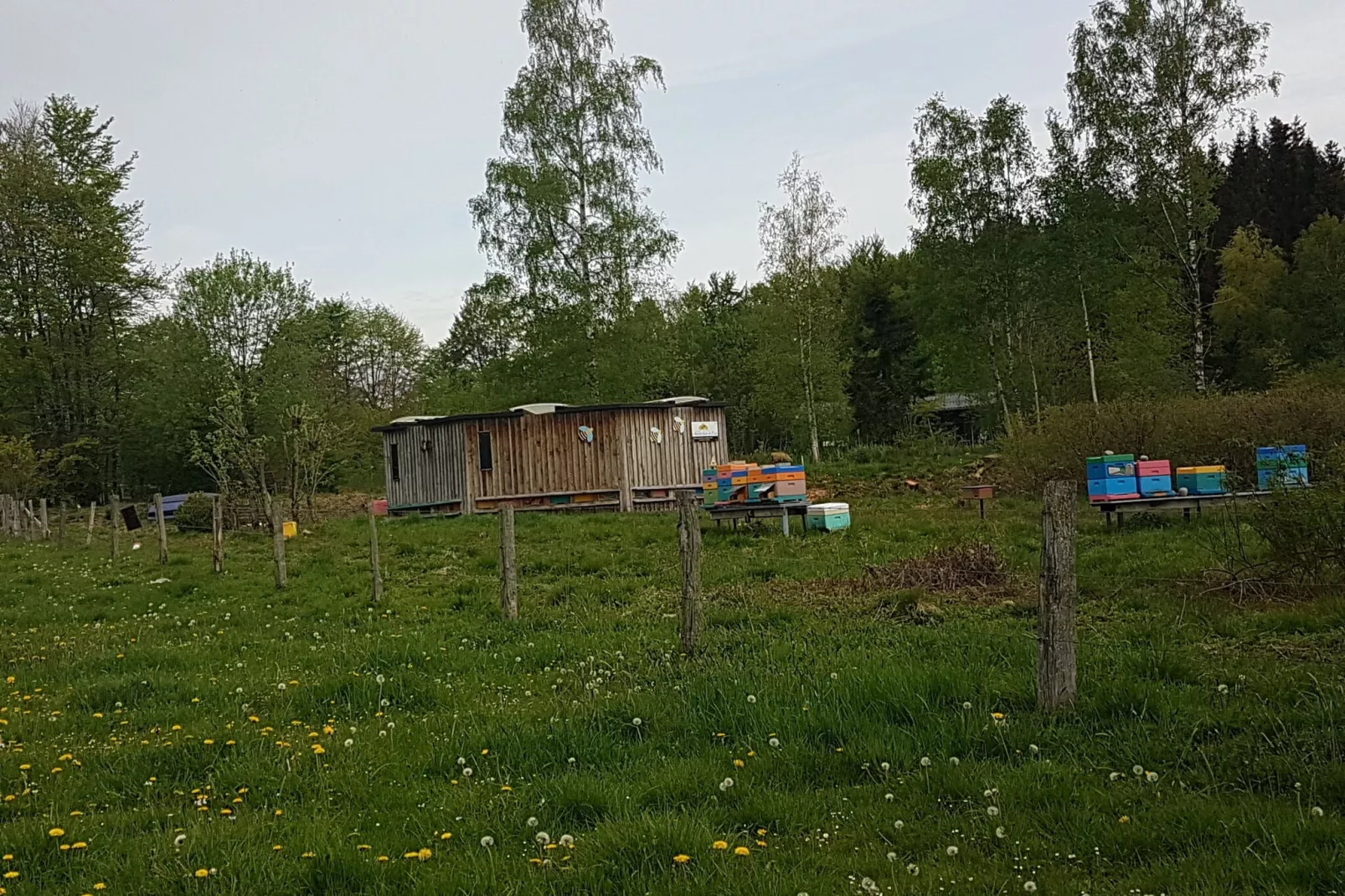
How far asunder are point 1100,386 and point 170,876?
31015 millimetres

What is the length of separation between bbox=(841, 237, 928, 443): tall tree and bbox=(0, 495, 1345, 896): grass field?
39.9 metres

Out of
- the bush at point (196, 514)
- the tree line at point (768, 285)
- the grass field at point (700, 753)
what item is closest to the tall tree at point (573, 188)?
the tree line at point (768, 285)

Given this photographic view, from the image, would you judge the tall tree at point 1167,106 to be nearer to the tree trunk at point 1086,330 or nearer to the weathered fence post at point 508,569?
the tree trunk at point 1086,330

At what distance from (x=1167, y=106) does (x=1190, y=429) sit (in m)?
12.0

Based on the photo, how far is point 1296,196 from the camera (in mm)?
38312

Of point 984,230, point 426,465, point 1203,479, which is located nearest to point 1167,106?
point 984,230

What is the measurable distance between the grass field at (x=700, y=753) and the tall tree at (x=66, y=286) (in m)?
35.9

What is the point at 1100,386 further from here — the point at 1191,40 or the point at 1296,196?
the point at 1296,196

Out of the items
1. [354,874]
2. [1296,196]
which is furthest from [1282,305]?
[354,874]

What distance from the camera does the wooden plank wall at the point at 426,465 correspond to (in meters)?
26.6

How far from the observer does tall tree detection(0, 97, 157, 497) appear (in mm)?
39031

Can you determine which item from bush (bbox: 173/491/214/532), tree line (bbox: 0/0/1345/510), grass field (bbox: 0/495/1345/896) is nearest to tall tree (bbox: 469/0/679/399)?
tree line (bbox: 0/0/1345/510)

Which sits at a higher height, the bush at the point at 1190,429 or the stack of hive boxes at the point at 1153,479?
the bush at the point at 1190,429

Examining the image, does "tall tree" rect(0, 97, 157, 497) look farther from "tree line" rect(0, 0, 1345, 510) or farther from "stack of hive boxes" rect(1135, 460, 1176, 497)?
"stack of hive boxes" rect(1135, 460, 1176, 497)
